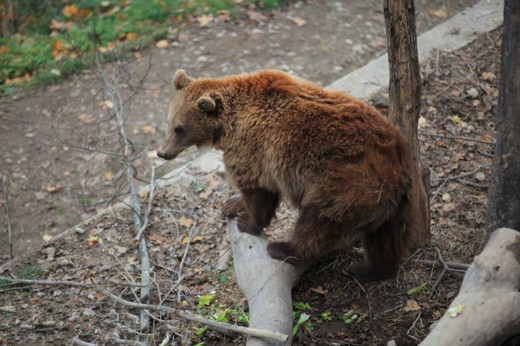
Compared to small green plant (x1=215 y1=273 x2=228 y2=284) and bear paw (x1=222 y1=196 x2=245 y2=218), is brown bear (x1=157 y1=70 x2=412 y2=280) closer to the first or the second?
bear paw (x1=222 y1=196 x2=245 y2=218)

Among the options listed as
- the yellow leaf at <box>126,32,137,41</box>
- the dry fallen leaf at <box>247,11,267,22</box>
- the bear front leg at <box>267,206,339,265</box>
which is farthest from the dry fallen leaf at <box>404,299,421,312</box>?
the yellow leaf at <box>126,32,137,41</box>

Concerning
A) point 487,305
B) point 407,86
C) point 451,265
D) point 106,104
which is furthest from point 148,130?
point 487,305

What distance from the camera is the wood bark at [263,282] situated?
4438mm

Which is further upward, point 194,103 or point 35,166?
point 194,103

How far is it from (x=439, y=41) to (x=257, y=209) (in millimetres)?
4472

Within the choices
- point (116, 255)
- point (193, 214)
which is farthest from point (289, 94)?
point (116, 255)

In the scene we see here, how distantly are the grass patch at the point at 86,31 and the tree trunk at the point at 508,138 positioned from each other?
667cm

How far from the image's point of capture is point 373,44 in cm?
969

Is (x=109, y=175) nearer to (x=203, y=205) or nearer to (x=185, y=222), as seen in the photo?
(x=203, y=205)

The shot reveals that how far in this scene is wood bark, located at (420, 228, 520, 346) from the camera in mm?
3727

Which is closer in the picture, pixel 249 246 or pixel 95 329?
pixel 95 329

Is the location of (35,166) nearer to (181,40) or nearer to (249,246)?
(181,40)

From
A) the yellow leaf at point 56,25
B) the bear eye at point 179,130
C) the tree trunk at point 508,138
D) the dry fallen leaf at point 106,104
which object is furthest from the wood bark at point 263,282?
the yellow leaf at point 56,25

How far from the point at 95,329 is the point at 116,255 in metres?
1.06
